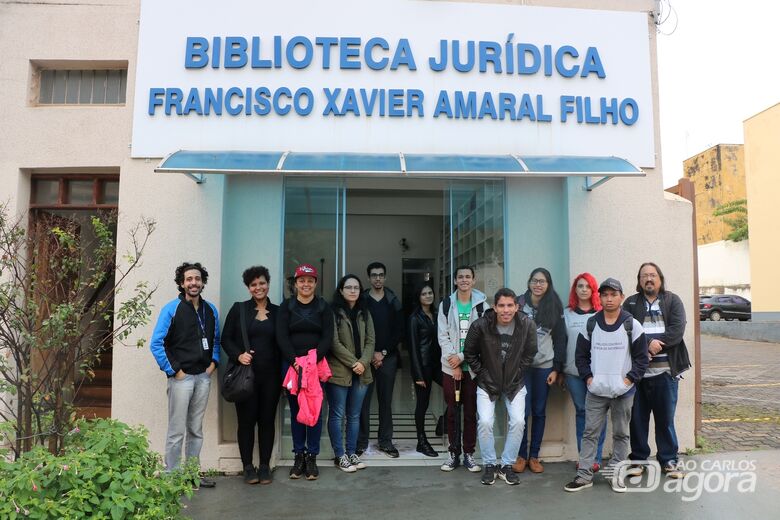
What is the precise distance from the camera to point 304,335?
493 centimetres

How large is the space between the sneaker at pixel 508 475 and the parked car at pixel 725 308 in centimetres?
2409

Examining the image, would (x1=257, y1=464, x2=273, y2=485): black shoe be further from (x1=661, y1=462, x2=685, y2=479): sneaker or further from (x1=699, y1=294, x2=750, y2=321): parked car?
(x1=699, y1=294, x2=750, y2=321): parked car

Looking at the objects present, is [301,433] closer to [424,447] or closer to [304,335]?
[304,335]

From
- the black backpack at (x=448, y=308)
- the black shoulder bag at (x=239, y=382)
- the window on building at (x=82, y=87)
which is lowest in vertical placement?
the black shoulder bag at (x=239, y=382)

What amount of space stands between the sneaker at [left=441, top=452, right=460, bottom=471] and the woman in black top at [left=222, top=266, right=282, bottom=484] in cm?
163

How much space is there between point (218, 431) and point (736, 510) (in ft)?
14.6

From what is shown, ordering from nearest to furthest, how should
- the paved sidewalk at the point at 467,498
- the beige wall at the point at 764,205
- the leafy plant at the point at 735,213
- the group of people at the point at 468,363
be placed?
the paved sidewalk at the point at 467,498
the group of people at the point at 468,363
the beige wall at the point at 764,205
the leafy plant at the point at 735,213

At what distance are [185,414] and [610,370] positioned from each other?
11.8 ft

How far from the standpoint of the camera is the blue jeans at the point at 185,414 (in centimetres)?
462

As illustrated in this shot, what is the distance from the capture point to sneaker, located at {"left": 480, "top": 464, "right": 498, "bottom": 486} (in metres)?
4.75

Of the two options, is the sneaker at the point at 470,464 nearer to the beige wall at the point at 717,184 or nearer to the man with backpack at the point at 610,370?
the man with backpack at the point at 610,370

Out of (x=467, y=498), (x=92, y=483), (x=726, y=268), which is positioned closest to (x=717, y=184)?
(x=726, y=268)

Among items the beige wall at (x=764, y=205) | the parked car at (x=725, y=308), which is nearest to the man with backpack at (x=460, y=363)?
the beige wall at (x=764, y=205)

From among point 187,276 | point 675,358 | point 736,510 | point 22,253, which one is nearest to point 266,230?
point 187,276
